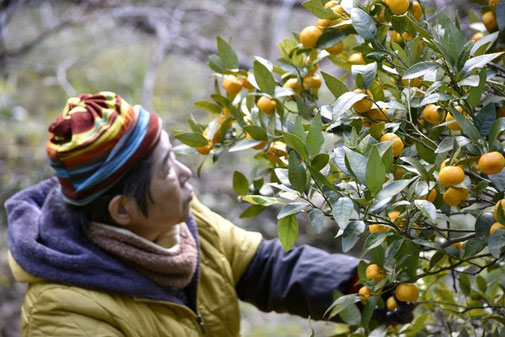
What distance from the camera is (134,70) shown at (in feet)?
16.3

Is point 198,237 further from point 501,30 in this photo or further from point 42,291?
point 501,30

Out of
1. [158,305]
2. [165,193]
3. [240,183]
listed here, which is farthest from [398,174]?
Result: [158,305]

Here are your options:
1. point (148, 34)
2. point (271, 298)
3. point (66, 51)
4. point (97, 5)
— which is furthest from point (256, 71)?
point (66, 51)

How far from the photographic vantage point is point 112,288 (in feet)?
5.48

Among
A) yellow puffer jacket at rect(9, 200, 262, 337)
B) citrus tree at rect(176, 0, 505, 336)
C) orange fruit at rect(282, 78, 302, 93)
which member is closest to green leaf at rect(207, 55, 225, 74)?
citrus tree at rect(176, 0, 505, 336)

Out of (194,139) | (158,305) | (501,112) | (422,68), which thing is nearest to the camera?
(422,68)

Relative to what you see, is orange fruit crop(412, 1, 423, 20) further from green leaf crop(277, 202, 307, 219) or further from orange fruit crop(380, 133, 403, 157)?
green leaf crop(277, 202, 307, 219)

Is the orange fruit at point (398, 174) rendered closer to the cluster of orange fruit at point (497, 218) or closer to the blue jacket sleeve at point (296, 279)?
the cluster of orange fruit at point (497, 218)

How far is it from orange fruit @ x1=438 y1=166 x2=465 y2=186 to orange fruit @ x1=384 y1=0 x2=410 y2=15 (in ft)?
1.02

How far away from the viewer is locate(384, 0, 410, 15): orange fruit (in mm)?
1060

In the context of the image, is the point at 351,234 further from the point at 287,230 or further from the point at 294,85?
the point at 294,85

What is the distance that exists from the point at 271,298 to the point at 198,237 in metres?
0.29

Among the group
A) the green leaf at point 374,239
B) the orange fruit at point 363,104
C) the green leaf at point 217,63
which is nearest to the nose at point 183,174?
the green leaf at point 217,63

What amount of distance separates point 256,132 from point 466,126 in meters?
0.43
